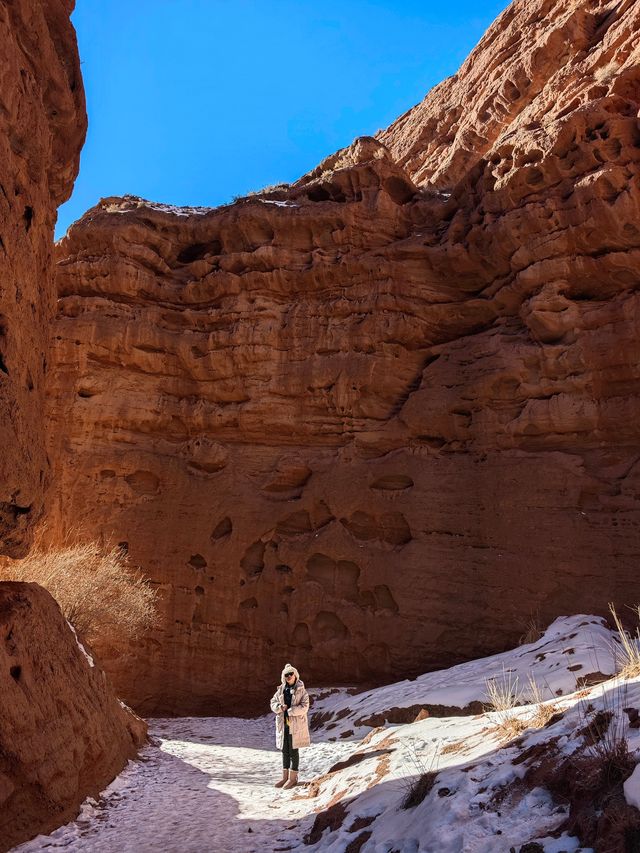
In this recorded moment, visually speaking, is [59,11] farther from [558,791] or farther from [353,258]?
[353,258]

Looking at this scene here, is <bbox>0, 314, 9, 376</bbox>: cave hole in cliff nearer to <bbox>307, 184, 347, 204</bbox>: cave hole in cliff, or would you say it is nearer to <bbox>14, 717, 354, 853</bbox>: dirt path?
<bbox>14, 717, 354, 853</bbox>: dirt path

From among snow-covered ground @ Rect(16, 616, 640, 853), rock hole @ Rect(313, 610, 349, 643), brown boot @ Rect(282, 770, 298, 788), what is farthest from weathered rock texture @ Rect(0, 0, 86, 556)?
rock hole @ Rect(313, 610, 349, 643)

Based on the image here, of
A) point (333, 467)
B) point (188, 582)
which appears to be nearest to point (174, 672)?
point (188, 582)

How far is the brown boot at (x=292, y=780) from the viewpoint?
288 inches

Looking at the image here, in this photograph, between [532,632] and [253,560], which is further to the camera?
[253,560]

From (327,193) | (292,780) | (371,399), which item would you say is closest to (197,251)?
(327,193)

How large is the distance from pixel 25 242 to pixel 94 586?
9858 millimetres

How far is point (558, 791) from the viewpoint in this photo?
340cm

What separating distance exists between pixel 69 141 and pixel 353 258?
11.5 m

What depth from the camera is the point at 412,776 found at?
4977mm

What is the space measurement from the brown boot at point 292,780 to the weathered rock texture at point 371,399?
7.24m

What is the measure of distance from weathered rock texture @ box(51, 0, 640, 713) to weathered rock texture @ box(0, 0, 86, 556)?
10640 mm

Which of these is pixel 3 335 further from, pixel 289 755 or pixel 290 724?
pixel 289 755

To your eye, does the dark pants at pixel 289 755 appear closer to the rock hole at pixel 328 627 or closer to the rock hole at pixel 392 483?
the rock hole at pixel 328 627
